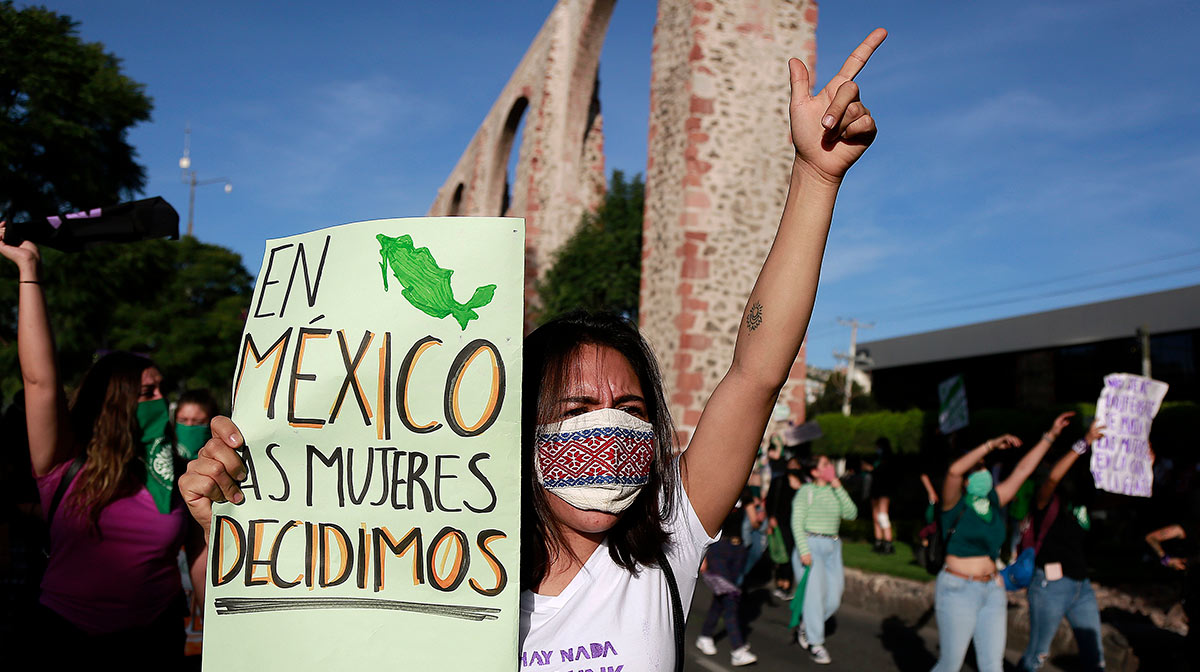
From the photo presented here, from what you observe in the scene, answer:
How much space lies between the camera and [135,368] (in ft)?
10.1

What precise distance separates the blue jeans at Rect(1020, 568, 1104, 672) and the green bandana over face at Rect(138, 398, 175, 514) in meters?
4.87

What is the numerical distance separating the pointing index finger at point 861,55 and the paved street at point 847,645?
528 centimetres

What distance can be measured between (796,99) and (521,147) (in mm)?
20230

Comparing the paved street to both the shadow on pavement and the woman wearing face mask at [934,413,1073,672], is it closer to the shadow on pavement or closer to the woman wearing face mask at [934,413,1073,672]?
the shadow on pavement

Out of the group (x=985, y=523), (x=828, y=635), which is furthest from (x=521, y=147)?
(x=985, y=523)

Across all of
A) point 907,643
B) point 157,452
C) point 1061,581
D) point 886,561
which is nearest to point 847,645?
point 907,643

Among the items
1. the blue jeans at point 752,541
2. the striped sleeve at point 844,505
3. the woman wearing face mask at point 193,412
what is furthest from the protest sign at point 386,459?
the blue jeans at point 752,541

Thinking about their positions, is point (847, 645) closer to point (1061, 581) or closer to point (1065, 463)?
point (1061, 581)

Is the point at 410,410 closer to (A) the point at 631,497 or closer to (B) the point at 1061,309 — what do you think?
(A) the point at 631,497

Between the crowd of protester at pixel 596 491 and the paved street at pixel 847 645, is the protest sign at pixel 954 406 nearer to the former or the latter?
the crowd of protester at pixel 596 491

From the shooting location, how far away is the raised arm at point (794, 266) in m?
1.68

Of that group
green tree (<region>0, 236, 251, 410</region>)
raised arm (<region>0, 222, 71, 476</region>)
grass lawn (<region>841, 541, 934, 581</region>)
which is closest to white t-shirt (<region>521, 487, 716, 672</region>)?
raised arm (<region>0, 222, 71, 476</region>)

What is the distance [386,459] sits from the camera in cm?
158

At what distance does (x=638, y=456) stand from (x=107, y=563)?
80.2 inches
